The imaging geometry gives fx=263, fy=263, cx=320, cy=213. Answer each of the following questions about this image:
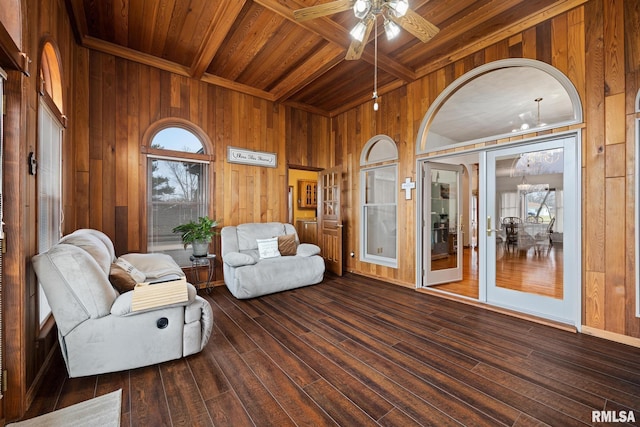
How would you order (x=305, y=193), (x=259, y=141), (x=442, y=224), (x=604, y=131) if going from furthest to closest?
(x=305, y=193) → (x=259, y=141) → (x=442, y=224) → (x=604, y=131)

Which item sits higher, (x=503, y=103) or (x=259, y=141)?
(x=503, y=103)

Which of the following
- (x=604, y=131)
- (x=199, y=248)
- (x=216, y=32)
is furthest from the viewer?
(x=199, y=248)

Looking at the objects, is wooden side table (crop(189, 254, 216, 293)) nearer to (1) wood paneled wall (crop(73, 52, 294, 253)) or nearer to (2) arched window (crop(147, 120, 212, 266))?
(2) arched window (crop(147, 120, 212, 266))

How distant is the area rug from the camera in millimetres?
1483

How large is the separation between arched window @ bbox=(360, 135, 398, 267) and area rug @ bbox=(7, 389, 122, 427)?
150 inches

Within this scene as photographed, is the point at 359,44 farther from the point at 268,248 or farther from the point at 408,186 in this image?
the point at 268,248

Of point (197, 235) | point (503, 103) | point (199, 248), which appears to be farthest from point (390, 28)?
point (503, 103)

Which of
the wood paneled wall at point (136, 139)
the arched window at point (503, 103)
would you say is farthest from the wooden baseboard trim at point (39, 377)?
the arched window at point (503, 103)

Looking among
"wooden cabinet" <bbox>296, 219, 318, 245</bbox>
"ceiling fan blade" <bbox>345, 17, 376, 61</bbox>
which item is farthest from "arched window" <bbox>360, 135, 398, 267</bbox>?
"ceiling fan blade" <bbox>345, 17, 376, 61</bbox>

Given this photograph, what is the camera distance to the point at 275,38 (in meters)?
3.33

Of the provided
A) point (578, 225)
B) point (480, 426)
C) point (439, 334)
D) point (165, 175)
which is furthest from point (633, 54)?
point (165, 175)

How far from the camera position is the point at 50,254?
176 centimetres

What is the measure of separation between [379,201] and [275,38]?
299 centimetres

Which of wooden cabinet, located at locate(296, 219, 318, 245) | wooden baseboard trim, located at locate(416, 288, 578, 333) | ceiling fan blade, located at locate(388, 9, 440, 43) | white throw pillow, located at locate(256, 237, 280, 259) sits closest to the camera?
ceiling fan blade, located at locate(388, 9, 440, 43)
